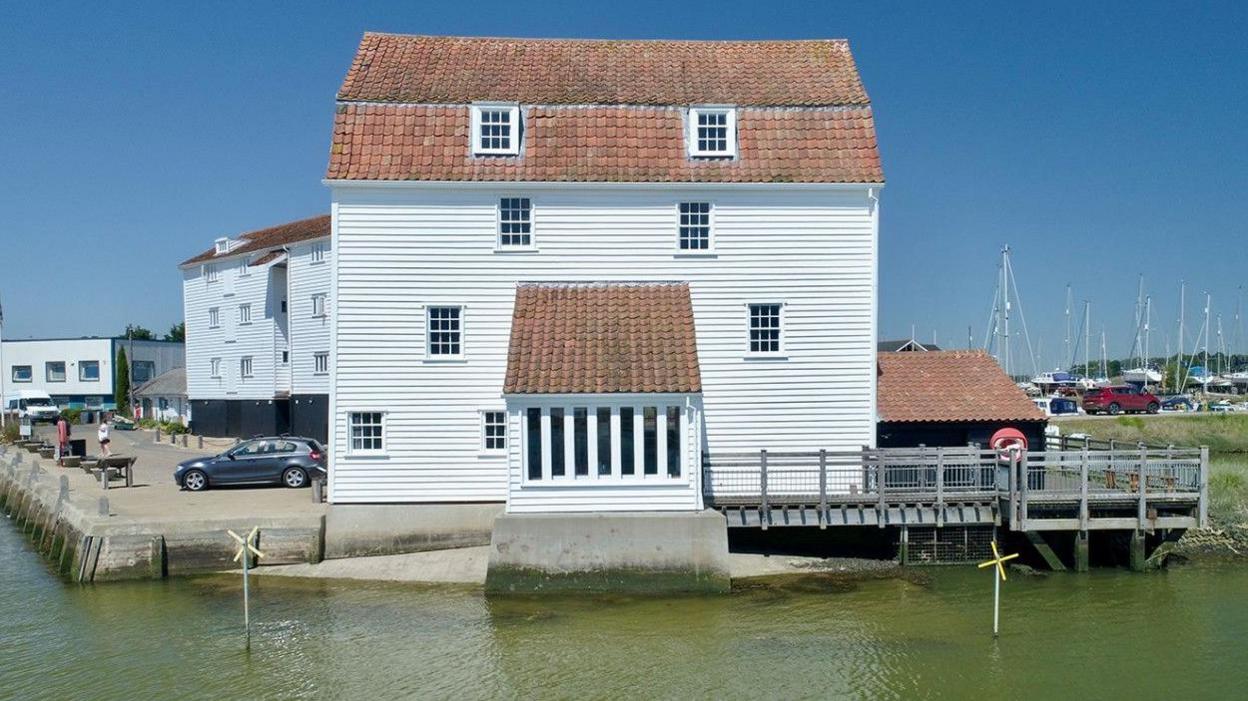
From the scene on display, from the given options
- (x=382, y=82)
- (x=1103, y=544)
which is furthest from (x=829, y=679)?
(x=382, y=82)

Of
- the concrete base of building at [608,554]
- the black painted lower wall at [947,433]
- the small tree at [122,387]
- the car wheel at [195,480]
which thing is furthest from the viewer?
the small tree at [122,387]

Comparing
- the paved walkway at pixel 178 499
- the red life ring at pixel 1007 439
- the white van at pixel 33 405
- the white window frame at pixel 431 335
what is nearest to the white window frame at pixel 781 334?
the red life ring at pixel 1007 439

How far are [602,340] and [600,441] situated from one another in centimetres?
247

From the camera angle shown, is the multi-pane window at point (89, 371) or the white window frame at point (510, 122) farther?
the multi-pane window at point (89, 371)

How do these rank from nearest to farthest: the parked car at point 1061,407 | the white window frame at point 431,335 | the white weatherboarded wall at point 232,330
→ the white window frame at point 431,335, the white weatherboarded wall at point 232,330, the parked car at point 1061,407

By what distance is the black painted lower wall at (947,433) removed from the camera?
Result: 25109mm

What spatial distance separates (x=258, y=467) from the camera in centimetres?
2780

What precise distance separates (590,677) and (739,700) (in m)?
2.52

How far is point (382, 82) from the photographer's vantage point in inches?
965

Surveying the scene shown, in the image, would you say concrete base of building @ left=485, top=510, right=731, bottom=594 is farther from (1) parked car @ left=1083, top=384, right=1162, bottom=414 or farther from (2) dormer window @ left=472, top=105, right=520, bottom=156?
(1) parked car @ left=1083, top=384, right=1162, bottom=414

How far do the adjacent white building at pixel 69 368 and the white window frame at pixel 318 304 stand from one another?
47.2 meters

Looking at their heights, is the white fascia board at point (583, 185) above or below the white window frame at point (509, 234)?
above

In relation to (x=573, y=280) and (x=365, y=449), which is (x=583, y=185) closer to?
(x=573, y=280)

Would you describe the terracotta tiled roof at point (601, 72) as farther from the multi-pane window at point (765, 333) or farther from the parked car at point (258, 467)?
the parked car at point (258, 467)
